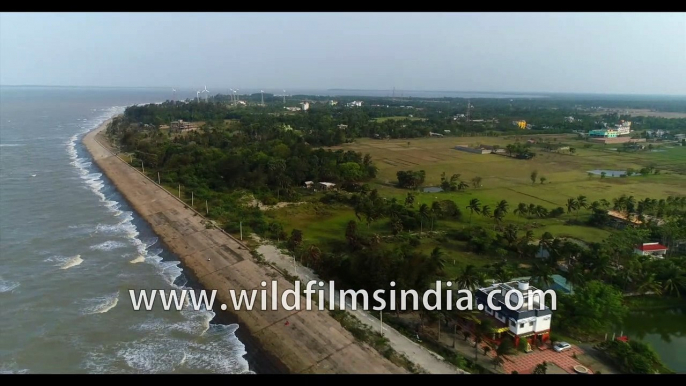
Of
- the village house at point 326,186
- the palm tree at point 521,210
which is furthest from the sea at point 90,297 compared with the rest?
the palm tree at point 521,210

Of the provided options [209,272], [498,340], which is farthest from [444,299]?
[209,272]

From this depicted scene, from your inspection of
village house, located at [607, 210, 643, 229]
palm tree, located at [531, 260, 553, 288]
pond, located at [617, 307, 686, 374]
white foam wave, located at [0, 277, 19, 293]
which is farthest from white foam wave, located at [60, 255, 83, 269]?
village house, located at [607, 210, 643, 229]

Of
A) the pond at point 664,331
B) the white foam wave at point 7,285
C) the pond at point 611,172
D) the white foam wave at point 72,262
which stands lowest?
the pond at point 664,331

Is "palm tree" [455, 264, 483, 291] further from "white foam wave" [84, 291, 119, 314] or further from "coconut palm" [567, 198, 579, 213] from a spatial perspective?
"coconut palm" [567, 198, 579, 213]

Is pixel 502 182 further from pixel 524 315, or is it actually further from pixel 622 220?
pixel 524 315

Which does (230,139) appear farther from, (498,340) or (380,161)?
(498,340)

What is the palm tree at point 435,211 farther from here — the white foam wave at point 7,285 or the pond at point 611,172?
the pond at point 611,172

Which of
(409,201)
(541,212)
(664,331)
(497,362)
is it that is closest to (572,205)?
(541,212)
